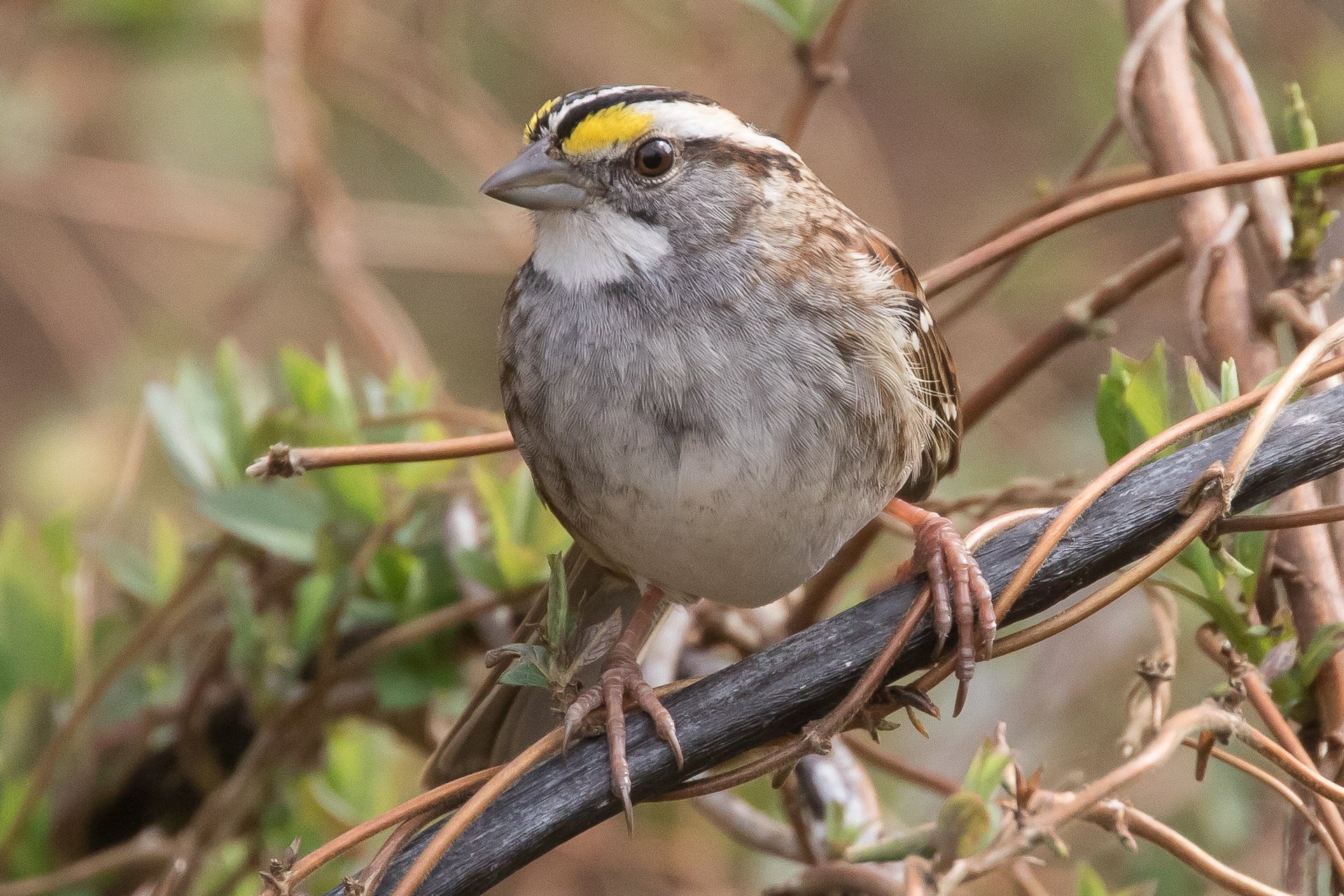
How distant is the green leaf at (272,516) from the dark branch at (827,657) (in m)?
0.91

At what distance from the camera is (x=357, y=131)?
4.95m

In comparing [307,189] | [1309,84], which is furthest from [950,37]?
[307,189]

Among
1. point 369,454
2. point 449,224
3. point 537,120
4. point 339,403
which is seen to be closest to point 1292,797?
point 369,454

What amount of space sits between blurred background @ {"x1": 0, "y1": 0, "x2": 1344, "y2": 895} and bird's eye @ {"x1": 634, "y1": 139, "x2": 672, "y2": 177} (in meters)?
0.51

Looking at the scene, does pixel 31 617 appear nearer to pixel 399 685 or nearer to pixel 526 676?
pixel 399 685

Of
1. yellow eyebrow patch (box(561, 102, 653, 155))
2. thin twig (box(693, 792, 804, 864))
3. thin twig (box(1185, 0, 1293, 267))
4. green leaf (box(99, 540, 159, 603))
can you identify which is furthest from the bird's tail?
thin twig (box(1185, 0, 1293, 267))

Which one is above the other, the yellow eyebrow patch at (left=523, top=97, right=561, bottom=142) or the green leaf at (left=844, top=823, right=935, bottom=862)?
the yellow eyebrow patch at (left=523, top=97, right=561, bottom=142)

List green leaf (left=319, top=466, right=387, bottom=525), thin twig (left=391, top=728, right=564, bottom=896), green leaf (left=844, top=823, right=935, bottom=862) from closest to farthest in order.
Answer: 1. thin twig (left=391, top=728, right=564, bottom=896)
2. green leaf (left=844, top=823, right=935, bottom=862)
3. green leaf (left=319, top=466, right=387, bottom=525)

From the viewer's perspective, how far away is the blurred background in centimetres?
308

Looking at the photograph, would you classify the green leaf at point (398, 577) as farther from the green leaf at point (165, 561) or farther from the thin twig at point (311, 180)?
the thin twig at point (311, 180)

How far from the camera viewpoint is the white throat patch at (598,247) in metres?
1.82

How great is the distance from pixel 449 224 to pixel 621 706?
9.22ft

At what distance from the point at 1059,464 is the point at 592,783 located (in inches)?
96.9

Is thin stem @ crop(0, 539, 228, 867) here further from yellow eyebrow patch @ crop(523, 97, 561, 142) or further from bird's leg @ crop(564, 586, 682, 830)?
yellow eyebrow patch @ crop(523, 97, 561, 142)
